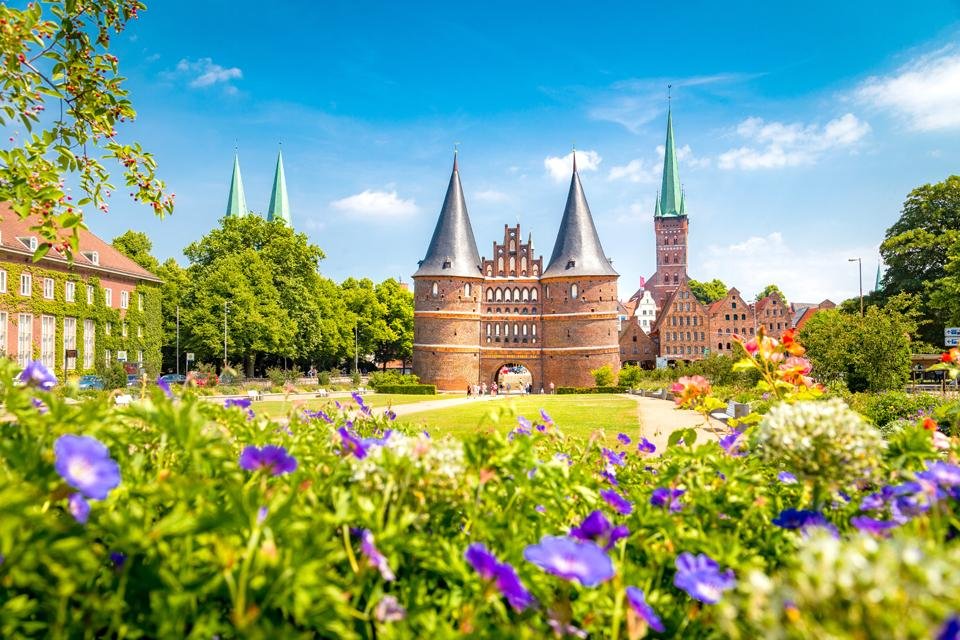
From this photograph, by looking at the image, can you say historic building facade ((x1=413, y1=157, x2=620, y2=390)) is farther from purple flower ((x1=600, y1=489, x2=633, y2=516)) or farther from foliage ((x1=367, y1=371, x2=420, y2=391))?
purple flower ((x1=600, y1=489, x2=633, y2=516))

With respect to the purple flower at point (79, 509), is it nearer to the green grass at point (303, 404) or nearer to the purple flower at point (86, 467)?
the purple flower at point (86, 467)

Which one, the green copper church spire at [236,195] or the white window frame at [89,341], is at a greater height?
the green copper church spire at [236,195]

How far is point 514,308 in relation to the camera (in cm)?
5169

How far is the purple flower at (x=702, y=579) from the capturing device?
4.72 feet

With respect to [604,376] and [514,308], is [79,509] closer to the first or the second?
[604,376]

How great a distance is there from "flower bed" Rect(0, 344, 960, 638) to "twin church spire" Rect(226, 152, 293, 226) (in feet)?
263

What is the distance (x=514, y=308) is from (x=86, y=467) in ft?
166

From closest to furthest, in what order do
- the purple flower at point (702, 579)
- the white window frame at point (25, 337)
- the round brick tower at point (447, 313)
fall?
1. the purple flower at point (702, 579)
2. the white window frame at point (25, 337)
3. the round brick tower at point (447, 313)

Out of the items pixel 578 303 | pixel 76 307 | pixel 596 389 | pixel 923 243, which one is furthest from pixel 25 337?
pixel 923 243

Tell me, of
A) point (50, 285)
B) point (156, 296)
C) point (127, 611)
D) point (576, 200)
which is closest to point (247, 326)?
point (156, 296)

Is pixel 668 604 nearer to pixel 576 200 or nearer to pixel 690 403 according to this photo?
pixel 690 403

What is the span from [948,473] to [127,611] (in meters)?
2.30

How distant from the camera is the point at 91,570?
138 cm

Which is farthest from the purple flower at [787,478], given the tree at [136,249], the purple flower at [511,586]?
the tree at [136,249]
